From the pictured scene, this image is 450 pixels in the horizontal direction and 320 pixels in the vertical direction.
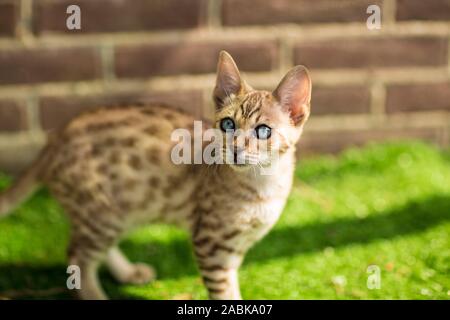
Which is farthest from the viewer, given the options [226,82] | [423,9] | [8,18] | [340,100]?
[340,100]

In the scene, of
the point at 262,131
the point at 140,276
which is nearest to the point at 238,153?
the point at 262,131

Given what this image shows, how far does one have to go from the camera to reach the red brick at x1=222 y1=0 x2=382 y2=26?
13.4 ft

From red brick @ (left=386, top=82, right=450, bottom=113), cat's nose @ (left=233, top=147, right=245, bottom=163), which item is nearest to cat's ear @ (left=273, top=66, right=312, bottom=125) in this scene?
cat's nose @ (left=233, top=147, right=245, bottom=163)

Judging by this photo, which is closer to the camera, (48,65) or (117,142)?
(117,142)

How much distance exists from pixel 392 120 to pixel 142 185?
2.08m

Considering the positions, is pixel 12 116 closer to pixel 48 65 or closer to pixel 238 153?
pixel 48 65

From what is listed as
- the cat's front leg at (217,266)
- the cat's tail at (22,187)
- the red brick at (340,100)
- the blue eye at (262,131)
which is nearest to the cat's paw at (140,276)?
the cat's front leg at (217,266)

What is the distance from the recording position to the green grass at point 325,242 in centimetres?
317

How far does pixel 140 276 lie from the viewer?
333 centimetres

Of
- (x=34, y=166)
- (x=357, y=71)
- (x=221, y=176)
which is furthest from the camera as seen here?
(x=357, y=71)

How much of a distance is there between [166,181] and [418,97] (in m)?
2.14

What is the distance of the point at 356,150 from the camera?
445cm
